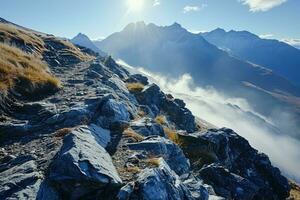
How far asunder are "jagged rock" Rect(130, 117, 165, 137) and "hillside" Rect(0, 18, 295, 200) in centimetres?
9

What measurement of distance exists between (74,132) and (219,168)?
509 inches

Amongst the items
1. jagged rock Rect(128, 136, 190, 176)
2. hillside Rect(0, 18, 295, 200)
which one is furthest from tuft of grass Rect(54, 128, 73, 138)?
jagged rock Rect(128, 136, 190, 176)

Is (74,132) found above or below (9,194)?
above

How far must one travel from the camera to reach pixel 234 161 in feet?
117

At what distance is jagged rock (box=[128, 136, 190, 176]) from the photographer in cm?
2086

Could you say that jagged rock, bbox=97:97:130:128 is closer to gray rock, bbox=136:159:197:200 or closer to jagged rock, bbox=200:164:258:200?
gray rock, bbox=136:159:197:200

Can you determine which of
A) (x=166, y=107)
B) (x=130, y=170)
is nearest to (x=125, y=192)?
(x=130, y=170)

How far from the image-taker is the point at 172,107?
48.5 meters

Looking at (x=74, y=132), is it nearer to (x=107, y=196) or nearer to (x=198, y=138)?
(x=107, y=196)

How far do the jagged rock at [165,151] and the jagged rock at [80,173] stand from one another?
484 centimetres

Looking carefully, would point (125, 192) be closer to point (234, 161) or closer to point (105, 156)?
point (105, 156)

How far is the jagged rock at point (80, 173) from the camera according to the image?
1393cm

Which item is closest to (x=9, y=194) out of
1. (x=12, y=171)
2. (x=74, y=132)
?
(x=12, y=171)

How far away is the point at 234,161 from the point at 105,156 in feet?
70.6
